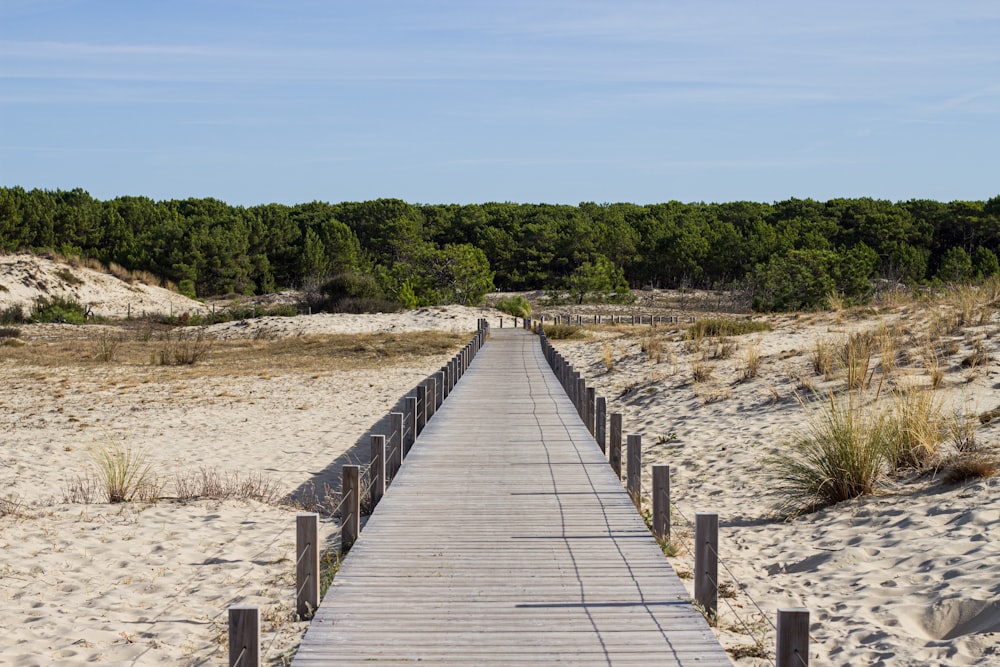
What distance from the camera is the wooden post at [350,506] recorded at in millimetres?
7305

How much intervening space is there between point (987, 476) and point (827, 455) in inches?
55.3

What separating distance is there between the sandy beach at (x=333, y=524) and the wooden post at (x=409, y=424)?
164 cm

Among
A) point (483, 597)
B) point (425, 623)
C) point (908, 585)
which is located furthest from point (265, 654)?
point (908, 585)

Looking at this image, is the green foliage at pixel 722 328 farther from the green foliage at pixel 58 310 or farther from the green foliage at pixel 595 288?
the green foliage at pixel 595 288

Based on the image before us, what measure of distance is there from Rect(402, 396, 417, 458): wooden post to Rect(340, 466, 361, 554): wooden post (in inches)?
156

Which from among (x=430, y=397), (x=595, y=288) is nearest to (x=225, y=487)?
(x=430, y=397)

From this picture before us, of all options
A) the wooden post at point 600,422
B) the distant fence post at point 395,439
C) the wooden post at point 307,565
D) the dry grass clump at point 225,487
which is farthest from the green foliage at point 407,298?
the wooden post at point 307,565

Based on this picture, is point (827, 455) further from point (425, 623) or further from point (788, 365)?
point (788, 365)

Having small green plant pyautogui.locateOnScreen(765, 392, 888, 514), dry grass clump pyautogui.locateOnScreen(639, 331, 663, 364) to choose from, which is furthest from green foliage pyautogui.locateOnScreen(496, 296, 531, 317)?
small green plant pyautogui.locateOnScreen(765, 392, 888, 514)

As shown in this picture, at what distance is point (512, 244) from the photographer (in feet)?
304

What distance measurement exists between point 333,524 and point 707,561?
4797 millimetres

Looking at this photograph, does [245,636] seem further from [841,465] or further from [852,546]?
[841,465]

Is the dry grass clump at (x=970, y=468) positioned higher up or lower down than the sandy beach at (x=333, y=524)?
higher up

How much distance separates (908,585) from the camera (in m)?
6.60
